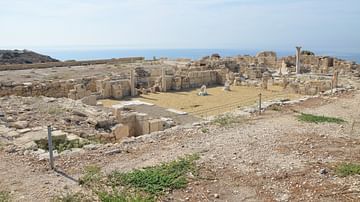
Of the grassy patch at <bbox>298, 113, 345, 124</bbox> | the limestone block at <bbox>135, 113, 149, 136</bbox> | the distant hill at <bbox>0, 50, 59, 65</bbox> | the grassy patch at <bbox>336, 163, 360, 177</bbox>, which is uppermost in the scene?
the distant hill at <bbox>0, 50, 59, 65</bbox>

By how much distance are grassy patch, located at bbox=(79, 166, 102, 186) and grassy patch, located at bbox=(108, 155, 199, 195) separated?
253mm

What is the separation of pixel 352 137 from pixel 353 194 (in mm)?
4023

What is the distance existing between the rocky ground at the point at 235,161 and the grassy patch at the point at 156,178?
0.22 m

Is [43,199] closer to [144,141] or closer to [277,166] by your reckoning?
[144,141]

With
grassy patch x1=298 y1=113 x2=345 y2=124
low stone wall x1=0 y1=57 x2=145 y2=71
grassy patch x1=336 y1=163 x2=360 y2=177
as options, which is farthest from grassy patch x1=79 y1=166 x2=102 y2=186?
low stone wall x1=0 y1=57 x2=145 y2=71

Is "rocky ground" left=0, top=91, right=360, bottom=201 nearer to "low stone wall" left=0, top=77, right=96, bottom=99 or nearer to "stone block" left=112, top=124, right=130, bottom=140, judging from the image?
"stone block" left=112, top=124, right=130, bottom=140

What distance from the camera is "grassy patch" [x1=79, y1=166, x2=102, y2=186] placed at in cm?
680

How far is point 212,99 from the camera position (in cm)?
2117

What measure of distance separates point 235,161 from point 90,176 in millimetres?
2969

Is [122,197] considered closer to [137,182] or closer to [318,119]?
[137,182]

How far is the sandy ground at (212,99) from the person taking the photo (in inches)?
728

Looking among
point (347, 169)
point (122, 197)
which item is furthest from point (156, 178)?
point (347, 169)

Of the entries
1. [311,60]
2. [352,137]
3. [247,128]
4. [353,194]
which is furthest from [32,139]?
[311,60]

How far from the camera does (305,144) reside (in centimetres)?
907
